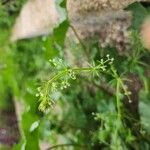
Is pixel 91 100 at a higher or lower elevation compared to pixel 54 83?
lower

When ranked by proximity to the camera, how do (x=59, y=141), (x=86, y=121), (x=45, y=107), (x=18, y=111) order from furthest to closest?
(x=18, y=111), (x=59, y=141), (x=86, y=121), (x=45, y=107)

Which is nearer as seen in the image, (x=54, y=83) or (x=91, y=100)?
(x=54, y=83)

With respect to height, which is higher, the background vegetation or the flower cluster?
the flower cluster

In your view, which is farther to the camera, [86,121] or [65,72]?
[86,121]

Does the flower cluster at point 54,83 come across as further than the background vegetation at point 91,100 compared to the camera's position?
No

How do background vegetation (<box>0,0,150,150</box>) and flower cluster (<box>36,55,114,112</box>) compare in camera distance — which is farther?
background vegetation (<box>0,0,150,150</box>)

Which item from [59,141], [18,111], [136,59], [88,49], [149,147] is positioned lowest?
[18,111]

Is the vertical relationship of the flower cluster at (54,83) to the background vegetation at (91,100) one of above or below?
above

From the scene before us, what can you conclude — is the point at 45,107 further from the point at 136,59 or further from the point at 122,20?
the point at 122,20

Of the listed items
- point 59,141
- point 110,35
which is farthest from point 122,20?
point 59,141

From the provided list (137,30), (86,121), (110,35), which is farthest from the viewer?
(86,121)

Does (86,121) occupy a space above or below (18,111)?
above
